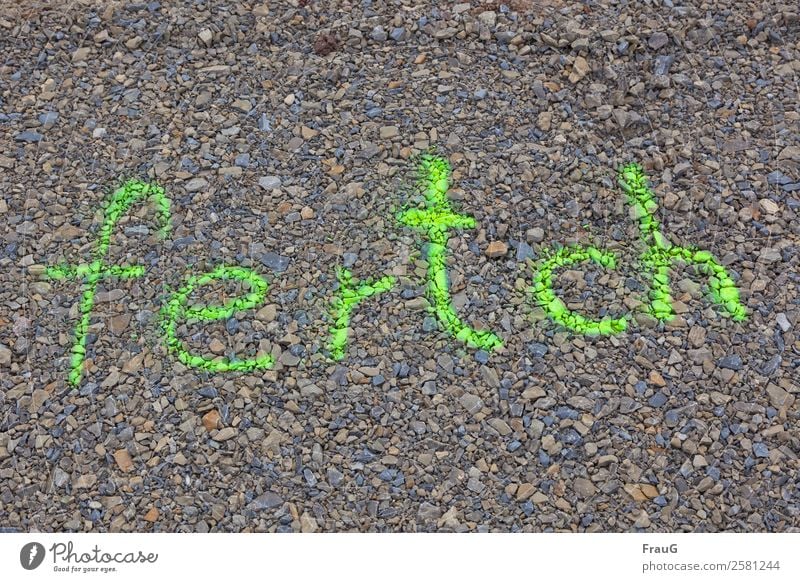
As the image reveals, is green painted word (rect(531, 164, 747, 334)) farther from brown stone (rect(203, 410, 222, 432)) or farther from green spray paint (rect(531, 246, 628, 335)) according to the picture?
brown stone (rect(203, 410, 222, 432))

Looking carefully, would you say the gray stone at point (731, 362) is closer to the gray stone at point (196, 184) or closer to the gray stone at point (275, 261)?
the gray stone at point (275, 261)

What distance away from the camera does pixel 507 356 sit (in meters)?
3.77

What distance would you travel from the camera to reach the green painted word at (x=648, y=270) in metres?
3.85

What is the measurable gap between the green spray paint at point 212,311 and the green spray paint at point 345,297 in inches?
10.1

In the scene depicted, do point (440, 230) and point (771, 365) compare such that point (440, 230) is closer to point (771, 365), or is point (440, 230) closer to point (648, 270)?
point (648, 270)

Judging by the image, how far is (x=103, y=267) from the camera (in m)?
4.09

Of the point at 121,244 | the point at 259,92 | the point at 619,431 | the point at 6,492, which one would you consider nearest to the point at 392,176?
the point at 259,92

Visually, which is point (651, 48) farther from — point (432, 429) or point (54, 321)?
point (54, 321)

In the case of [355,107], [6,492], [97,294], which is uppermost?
[355,107]

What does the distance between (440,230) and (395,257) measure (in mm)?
218

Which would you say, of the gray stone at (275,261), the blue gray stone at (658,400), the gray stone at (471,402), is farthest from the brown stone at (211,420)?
the blue gray stone at (658,400)

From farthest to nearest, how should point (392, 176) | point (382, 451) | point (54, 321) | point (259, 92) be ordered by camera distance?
point (259, 92) → point (392, 176) → point (54, 321) → point (382, 451)

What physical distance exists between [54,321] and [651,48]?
2.80 meters

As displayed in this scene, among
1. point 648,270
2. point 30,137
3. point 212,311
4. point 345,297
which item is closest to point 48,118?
point 30,137
